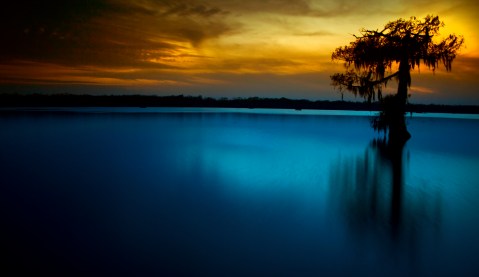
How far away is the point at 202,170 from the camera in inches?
486

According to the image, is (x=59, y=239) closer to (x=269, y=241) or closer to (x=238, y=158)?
(x=269, y=241)

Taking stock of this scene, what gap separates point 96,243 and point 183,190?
3999 mm

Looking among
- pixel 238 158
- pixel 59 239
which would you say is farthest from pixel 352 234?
pixel 238 158

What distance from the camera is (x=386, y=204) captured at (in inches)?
305

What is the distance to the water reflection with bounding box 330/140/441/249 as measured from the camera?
5707mm

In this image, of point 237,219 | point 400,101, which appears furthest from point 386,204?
point 400,101

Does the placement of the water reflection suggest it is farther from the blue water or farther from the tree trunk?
the tree trunk

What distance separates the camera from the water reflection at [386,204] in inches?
225

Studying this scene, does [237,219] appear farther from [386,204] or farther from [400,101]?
[400,101]

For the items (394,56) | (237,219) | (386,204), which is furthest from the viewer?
(394,56)

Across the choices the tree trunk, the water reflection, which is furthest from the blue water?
the tree trunk

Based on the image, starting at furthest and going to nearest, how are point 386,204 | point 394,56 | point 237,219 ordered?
point 394,56 → point 386,204 → point 237,219

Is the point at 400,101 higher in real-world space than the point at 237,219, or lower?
higher

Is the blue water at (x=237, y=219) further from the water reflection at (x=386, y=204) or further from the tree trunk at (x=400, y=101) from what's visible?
the tree trunk at (x=400, y=101)
